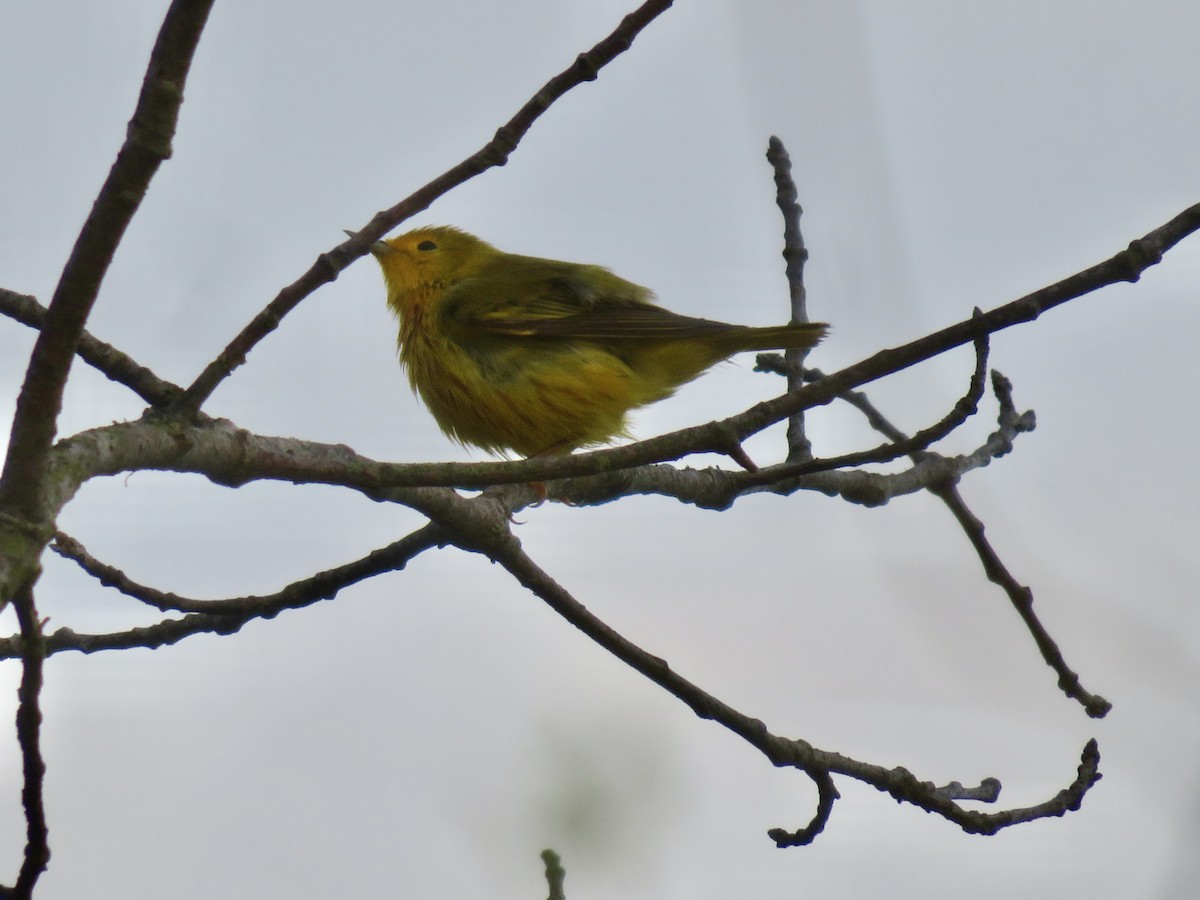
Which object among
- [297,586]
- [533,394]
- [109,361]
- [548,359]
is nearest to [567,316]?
[548,359]

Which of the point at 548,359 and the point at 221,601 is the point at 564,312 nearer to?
the point at 548,359

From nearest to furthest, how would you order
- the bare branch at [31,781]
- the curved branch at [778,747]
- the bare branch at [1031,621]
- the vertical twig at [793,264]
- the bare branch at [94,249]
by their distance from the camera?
the bare branch at [94,249] → the bare branch at [31,781] → the curved branch at [778,747] → the bare branch at [1031,621] → the vertical twig at [793,264]

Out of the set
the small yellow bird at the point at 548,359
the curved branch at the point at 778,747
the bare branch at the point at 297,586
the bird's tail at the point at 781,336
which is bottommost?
the curved branch at the point at 778,747

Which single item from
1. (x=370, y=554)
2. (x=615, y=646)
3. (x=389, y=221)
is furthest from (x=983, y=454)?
(x=389, y=221)

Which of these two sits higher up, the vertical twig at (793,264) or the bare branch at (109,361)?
the vertical twig at (793,264)

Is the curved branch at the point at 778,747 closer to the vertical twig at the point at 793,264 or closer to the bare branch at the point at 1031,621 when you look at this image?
the bare branch at the point at 1031,621

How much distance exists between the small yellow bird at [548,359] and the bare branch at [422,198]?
10.8ft

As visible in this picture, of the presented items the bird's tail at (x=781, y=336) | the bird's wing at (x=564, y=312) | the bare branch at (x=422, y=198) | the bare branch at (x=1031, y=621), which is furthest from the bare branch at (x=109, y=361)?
the bird's wing at (x=564, y=312)

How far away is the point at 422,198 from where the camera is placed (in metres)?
2.37

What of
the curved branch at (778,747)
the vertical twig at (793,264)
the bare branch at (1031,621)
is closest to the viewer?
the curved branch at (778,747)

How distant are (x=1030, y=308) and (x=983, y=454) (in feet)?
9.45

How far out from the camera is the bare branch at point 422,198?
7.52 ft

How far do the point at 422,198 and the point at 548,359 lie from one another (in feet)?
12.1

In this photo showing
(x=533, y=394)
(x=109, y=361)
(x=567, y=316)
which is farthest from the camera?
(x=567, y=316)
